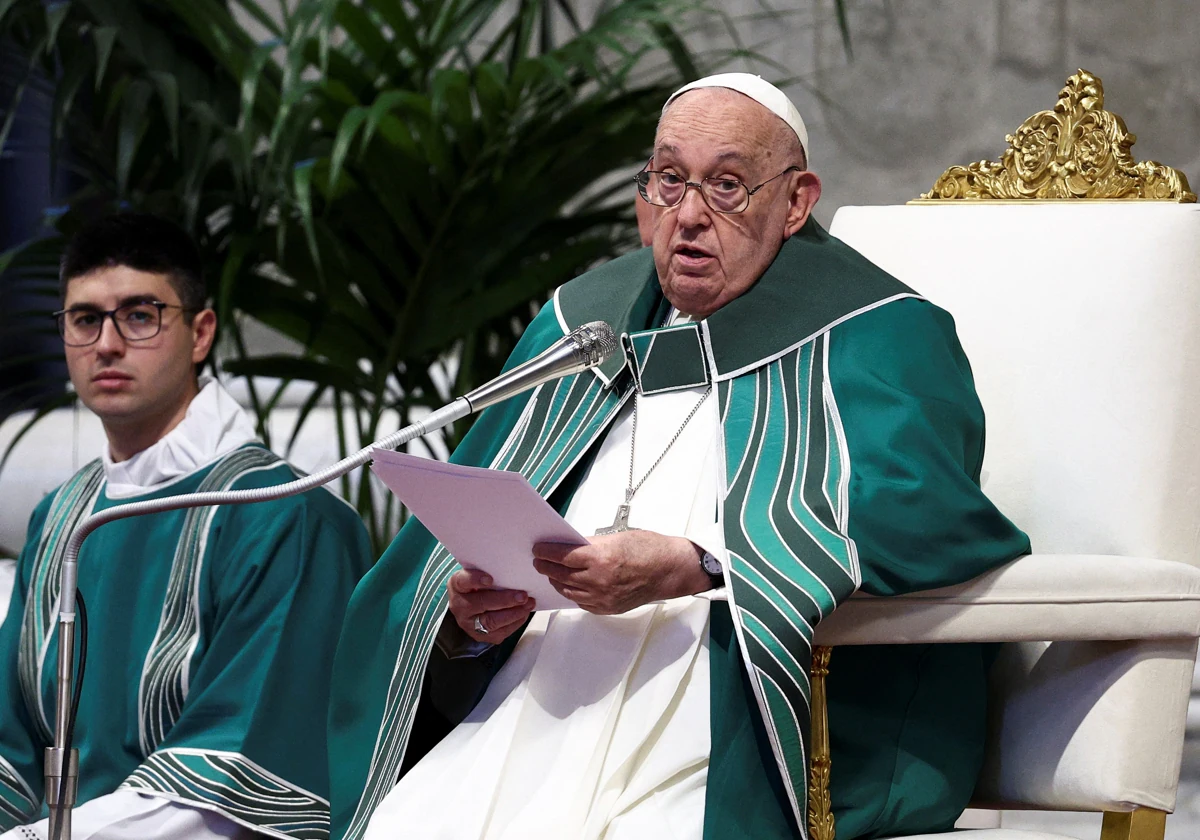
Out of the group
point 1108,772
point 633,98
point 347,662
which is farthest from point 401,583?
point 633,98

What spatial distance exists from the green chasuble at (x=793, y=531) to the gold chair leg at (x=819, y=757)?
4 cm

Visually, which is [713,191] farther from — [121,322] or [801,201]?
[121,322]

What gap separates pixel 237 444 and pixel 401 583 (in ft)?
2.40

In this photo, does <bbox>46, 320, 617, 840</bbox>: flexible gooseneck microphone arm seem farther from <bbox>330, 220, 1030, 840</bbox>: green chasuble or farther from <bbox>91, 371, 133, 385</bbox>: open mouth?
<bbox>91, 371, 133, 385</bbox>: open mouth

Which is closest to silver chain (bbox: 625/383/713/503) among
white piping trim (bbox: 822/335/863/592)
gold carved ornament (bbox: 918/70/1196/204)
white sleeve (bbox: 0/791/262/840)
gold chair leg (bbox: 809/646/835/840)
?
white piping trim (bbox: 822/335/863/592)

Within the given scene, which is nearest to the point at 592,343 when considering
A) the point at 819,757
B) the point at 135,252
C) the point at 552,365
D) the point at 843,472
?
the point at 552,365

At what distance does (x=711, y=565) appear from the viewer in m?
1.98

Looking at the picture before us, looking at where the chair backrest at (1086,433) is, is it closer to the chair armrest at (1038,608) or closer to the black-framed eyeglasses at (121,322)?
the chair armrest at (1038,608)

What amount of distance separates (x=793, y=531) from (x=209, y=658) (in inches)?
46.4

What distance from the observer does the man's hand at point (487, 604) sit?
2041 mm

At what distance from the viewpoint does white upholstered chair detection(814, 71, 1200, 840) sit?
200 centimetres

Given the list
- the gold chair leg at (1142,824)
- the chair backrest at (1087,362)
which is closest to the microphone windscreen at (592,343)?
the chair backrest at (1087,362)

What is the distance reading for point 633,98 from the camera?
3896 millimetres

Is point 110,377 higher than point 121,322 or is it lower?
lower
